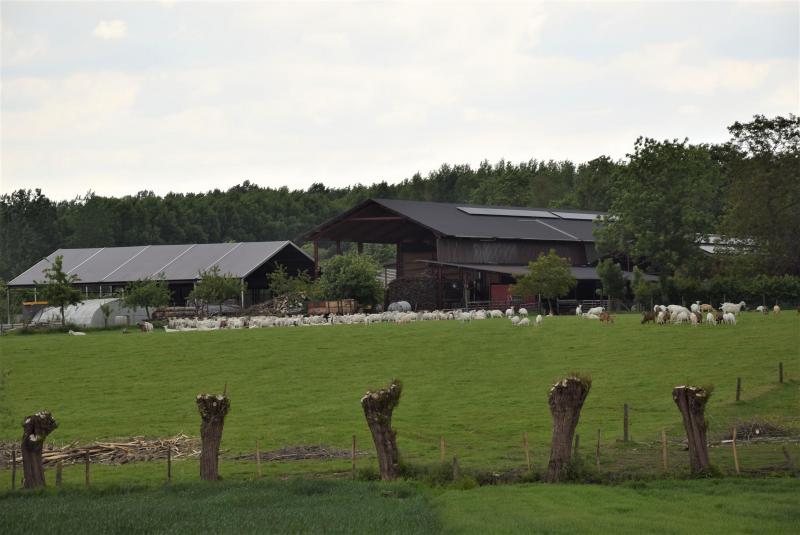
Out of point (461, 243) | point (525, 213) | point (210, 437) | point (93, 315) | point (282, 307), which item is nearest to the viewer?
point (210, 437)

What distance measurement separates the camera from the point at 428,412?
110 ft

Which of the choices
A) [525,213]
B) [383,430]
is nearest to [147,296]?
[525,213]

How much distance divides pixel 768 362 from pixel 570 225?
51.8m

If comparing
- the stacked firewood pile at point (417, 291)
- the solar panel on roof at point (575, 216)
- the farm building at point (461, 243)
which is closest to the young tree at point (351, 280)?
the stacked firewood pile at point (417, 291)

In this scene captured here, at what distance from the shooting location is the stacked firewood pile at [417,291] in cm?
7388

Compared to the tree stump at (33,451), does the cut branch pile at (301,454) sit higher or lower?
lower

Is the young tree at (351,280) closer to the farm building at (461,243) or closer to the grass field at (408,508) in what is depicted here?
the farm building at (461,243)

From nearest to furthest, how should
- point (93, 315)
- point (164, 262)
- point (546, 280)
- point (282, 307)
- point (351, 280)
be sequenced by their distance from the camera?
1. point (546, 280)
2. point (351, 280)
3. point (93, 315)
4. point (282, 307)
5. point (164, 262)

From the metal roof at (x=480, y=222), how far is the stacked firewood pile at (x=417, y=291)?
3.38 metres

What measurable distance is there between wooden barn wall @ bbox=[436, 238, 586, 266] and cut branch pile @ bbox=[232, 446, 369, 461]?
46683 millimetres

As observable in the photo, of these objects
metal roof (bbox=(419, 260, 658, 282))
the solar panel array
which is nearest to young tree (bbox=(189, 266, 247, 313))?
metal roof (bbox=(419, 260, 658, 282))

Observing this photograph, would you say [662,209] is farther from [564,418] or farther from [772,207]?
[564,418]

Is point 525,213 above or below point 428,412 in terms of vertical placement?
above

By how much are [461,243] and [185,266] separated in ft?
71.6
